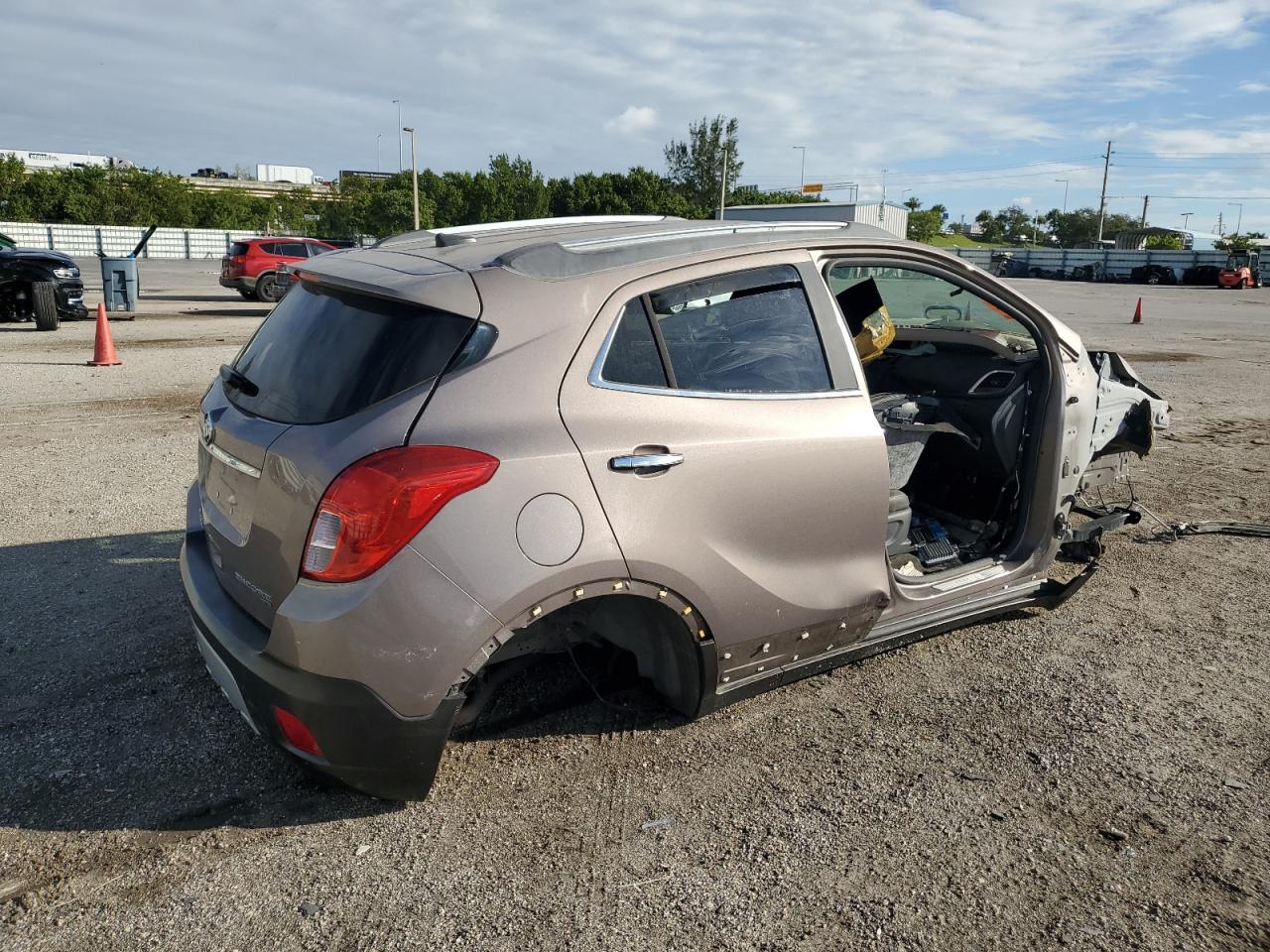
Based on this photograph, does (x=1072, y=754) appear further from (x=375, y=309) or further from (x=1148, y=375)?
(x=1148, y=375)

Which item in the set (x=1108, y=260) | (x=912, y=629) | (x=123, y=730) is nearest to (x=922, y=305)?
(x=912, y=629)

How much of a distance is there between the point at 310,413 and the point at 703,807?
5.38ft

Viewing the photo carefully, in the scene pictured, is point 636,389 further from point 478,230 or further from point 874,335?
point 874,335

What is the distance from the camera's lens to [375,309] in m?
2.81

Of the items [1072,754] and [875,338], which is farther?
[875,338]

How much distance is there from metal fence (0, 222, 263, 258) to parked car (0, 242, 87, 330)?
41585 mm

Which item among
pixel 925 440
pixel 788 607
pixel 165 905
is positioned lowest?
pixel 165 905

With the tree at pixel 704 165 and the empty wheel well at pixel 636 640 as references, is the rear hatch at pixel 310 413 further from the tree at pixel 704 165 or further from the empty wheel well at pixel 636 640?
the tree at pixel 704 165

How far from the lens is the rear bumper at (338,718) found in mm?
2523

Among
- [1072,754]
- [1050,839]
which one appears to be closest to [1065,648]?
[1072,754]

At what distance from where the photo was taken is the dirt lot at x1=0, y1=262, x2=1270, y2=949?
244 cm

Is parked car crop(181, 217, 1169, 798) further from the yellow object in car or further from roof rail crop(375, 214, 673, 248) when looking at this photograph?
the yellow object in car

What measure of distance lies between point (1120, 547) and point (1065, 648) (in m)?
1.62

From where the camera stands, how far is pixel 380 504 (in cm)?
245
